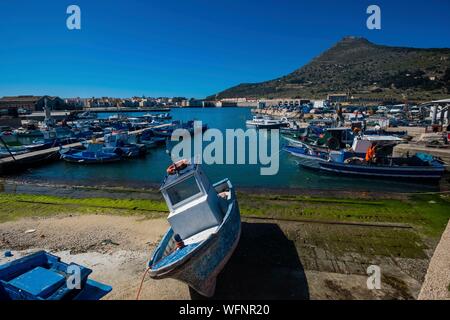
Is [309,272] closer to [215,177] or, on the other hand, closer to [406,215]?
[406,215]

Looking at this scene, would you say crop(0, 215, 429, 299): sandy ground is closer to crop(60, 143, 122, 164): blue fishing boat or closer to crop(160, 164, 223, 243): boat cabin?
crop(160, 164, 223, 243): boat cabin

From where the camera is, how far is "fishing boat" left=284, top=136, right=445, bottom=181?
2111cm

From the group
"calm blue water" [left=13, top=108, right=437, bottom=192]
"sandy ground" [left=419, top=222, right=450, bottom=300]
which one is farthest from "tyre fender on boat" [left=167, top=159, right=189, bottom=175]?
"calm blue water" [left=13, top=108, right=437, bottom=192]

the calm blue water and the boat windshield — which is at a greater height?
the boat windshield

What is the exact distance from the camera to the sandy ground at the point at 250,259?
305 inches

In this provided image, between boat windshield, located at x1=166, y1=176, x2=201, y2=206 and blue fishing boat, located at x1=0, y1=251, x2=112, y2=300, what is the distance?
2.91 meters

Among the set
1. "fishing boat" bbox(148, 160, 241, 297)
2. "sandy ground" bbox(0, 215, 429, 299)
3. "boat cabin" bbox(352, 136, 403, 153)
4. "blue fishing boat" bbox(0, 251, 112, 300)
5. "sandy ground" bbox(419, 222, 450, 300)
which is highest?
"boat cabin" bbox(352, 136, 403, 153)

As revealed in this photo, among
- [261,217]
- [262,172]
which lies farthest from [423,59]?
[261,217]

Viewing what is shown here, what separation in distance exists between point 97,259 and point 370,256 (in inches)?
352

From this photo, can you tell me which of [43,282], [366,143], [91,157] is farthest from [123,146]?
[43,282]

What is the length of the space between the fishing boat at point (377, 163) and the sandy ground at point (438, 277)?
12946mm

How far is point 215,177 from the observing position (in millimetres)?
24969

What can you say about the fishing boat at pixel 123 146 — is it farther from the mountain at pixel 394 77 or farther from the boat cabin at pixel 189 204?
the mountain at pixel 394 77
